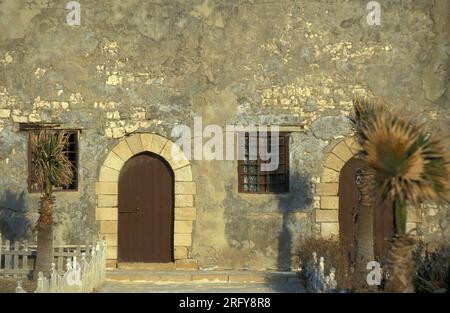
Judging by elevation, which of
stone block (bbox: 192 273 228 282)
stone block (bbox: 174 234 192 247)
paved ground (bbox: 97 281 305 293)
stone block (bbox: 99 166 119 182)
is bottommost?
paved ground (bbox: 97 281 305 293)

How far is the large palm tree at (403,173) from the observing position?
9.52 m

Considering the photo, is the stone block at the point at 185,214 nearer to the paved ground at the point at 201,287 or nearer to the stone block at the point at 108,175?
the stone block at the point at 108,175

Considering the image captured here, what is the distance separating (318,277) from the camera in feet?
39.0

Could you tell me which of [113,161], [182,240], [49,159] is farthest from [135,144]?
[49,159]

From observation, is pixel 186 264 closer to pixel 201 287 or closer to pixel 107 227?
pixel 107 227

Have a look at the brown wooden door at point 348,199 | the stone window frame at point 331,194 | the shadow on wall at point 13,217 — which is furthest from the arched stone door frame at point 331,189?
the shadow on wall at point 13,217

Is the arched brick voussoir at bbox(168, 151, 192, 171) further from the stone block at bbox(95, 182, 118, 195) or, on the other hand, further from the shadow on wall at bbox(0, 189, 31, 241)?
the shadow on wall at bbox(0, 189, 31, 241)

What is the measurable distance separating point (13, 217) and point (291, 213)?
496 cm

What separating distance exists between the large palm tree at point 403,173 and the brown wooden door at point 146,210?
22.3ft

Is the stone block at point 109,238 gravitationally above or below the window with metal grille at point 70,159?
below

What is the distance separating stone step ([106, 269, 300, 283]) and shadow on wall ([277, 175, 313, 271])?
2.52 feet

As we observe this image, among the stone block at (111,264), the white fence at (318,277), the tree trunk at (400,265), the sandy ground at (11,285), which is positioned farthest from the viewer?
the stone block at (111,264)

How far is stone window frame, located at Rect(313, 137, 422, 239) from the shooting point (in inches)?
627

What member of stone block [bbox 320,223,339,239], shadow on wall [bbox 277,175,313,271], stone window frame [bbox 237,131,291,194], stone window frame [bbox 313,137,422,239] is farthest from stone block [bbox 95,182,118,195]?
stone block [bbox 320,223,339,239]
